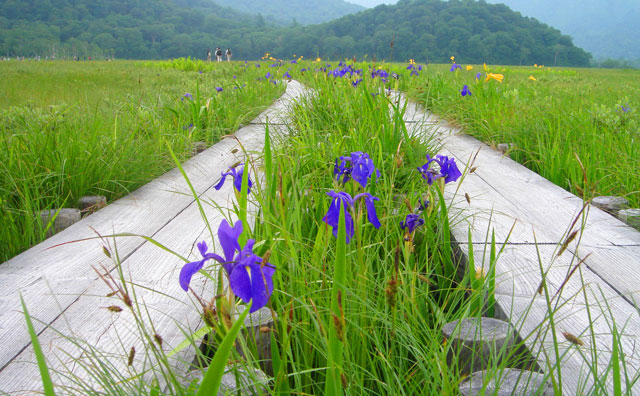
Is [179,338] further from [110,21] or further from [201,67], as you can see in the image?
[110,21]

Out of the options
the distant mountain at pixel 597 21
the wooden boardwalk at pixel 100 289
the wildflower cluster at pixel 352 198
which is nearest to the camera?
the wildflower cluster at pixel 352 198

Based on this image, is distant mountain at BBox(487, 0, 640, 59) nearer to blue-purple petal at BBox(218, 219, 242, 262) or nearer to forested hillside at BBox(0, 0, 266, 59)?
forested hillside at BBox(0, 0, 266, 59)

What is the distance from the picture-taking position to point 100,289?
1403 millimetres

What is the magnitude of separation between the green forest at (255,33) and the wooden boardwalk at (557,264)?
26416 millimetres

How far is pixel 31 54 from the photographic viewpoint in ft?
237

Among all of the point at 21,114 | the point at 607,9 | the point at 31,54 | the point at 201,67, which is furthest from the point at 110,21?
the point at 607,9

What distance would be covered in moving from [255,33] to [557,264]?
7136cm

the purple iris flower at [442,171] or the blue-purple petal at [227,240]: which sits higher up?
the blue-purple petal at [227,240]

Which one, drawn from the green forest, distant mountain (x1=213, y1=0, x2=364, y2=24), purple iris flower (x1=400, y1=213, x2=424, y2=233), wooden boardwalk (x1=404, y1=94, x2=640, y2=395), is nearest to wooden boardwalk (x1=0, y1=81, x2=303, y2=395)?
purple iris flower (x1=400, y1=213, x2=424, y2=233)

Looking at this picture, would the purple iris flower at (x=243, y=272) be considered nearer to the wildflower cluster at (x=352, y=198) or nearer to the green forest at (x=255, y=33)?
the wildflower cluster at (x=352, y=198)

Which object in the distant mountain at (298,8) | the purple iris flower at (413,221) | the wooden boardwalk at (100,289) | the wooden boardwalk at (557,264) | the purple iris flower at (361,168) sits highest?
the distant mountain at (298,8)

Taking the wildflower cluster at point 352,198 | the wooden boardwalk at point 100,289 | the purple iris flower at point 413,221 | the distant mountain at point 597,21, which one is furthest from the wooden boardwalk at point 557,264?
the distant mountain at point 597,21

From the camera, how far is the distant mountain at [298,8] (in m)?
172

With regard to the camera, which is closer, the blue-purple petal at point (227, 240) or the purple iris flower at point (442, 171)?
the blue-purple petal at point (227, 240)
